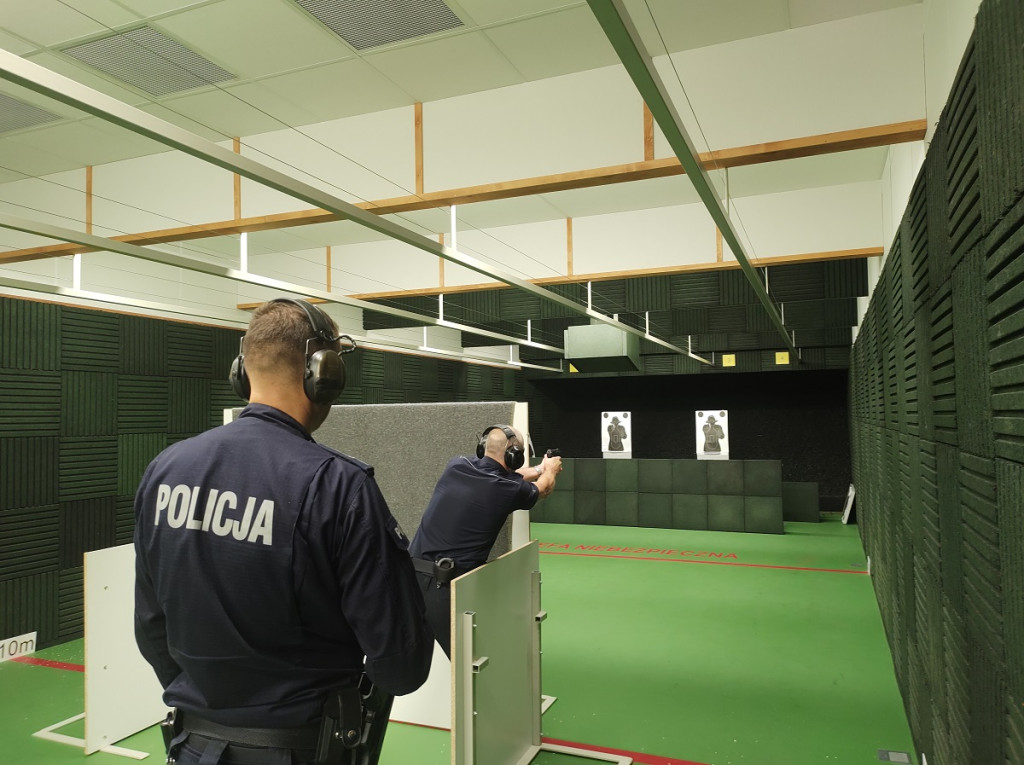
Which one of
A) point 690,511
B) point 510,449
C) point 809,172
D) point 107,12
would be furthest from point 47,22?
point 690,511

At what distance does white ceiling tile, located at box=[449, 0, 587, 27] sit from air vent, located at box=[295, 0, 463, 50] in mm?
73

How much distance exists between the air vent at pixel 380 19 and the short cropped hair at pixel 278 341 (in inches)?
87.7

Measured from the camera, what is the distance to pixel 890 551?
391cm

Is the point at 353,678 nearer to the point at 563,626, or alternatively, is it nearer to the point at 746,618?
the point at 563,626

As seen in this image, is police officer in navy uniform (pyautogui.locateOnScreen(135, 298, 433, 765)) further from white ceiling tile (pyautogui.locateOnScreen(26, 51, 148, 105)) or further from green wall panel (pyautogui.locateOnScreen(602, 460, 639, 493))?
green wall panel (pyautogui.locateOnScreen(602, 460, 639, 493))

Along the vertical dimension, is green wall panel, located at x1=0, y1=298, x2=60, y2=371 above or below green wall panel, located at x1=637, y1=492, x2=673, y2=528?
above

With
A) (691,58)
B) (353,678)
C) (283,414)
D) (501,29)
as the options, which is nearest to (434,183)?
(501,29)

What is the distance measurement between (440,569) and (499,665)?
0.54 meters

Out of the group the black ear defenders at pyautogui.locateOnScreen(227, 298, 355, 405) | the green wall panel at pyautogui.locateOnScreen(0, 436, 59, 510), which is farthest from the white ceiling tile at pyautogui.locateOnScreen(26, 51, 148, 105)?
the black ear defenders at pyautogui.locateOnScreen(227, 298, 355, 405)

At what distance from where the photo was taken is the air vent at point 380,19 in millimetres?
3055

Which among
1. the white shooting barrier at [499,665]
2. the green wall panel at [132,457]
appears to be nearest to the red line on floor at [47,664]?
the green wall panel at [132,457]

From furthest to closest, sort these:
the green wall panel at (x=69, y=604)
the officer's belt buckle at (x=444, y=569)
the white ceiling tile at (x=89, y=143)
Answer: the green wall panel at (x=69, y=604) < the white ceiling tile at (x=89, y=143) < the officer's belt buckle at (x=444, y=569)

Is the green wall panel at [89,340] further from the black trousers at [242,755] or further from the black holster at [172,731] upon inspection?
the black trousers at [242,755]

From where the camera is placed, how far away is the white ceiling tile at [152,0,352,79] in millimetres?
3123
